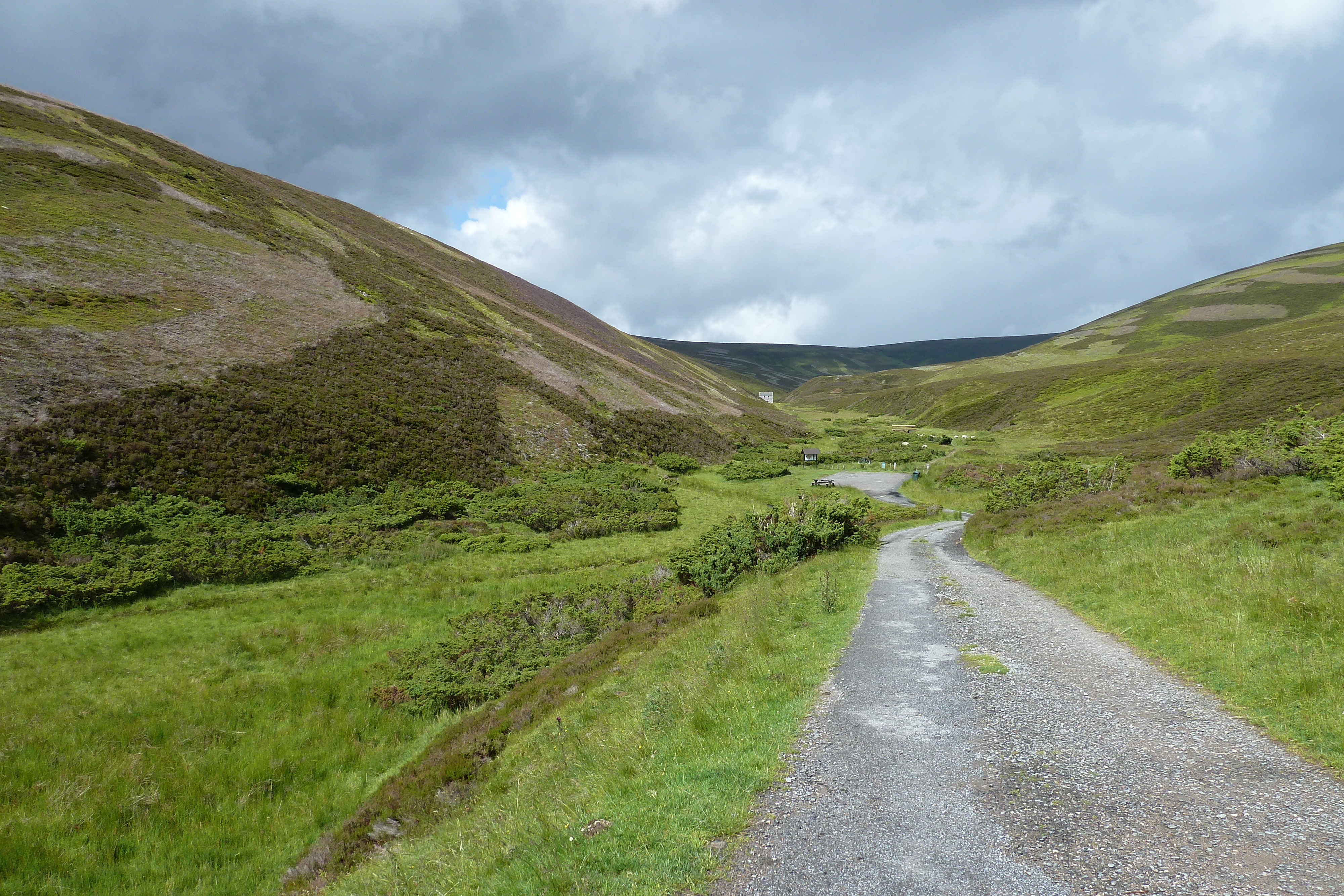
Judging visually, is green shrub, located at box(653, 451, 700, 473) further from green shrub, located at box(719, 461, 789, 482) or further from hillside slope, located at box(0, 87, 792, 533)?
green shrub, located at box(719, 461, 789, 482)

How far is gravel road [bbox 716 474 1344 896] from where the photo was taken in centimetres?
475

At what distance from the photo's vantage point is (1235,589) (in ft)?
36.2

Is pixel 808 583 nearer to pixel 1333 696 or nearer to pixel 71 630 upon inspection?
pixel 1333 696

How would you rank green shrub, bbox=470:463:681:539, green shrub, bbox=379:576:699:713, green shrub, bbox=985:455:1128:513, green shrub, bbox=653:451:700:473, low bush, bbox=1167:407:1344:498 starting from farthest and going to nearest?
1. green shrub, bbox=653:451:700:473
2. green shrub, bbox=985:455:1128:513
3. green shrub, bbox=470:463:681:539
4. low bush, bbox=1167:407:1344:498
5. green shrub, bbox=379:576:699:713

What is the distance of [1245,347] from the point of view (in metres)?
83.7

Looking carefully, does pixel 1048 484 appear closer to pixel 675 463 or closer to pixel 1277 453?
pixel 1277 453

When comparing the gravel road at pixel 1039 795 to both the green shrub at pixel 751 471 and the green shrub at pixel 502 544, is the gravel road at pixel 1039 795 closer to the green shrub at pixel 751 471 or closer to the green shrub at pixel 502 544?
the green shrub at pixel 502 544

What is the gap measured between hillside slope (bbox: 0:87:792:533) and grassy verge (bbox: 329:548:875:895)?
63.8 ft

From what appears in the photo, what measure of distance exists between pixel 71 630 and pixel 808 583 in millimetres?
20425

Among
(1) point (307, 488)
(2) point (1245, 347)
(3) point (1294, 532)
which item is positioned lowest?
(3) point (1294, 532)

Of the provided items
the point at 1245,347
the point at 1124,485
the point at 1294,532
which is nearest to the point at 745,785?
the point at 1294,532

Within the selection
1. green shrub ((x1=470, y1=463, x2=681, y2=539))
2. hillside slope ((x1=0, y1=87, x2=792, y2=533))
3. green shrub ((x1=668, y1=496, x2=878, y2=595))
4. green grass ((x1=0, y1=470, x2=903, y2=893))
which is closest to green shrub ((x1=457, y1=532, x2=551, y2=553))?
green shrub ((x1=470, y1=463, x2=681, y2=539))

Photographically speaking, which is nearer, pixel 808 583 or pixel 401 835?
pixel 401 835

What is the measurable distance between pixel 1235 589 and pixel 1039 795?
342 inches
